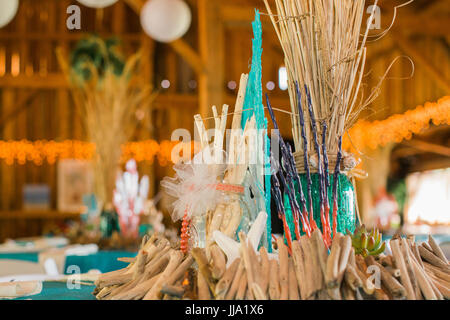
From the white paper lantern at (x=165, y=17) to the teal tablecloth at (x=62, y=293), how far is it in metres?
2.95

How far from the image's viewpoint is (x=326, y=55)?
1.33 m

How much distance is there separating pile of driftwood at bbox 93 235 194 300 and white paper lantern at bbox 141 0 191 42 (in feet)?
10.4

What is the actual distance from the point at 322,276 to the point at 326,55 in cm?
59

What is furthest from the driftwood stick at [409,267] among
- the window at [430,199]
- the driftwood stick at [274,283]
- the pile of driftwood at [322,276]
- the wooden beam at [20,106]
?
the wooden beam at [20,106]

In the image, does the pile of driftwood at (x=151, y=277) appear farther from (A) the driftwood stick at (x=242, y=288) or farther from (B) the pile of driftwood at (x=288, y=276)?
(A) the driftwood stick at (x=242, y=288)

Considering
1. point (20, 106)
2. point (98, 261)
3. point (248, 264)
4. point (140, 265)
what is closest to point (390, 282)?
point (248, 264)

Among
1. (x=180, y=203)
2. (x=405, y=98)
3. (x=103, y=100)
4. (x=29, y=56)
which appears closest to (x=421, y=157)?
(x=405, y=98)

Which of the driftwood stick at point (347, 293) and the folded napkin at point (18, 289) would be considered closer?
the driftwood stick at point (347, 293)

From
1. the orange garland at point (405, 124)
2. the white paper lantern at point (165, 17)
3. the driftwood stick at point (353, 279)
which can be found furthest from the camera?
the orange garland at point (405, 124)

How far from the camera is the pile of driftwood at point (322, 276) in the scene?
0.95 m

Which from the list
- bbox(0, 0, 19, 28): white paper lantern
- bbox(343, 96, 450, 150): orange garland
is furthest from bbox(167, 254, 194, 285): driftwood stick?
bbox(343, 96, 450, 150): orange garland

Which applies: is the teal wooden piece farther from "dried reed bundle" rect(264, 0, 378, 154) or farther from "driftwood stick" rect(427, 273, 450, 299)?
"driftwood stick" rect(427, 273, 450, 299)

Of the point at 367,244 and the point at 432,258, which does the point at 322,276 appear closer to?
the point at 367,244
